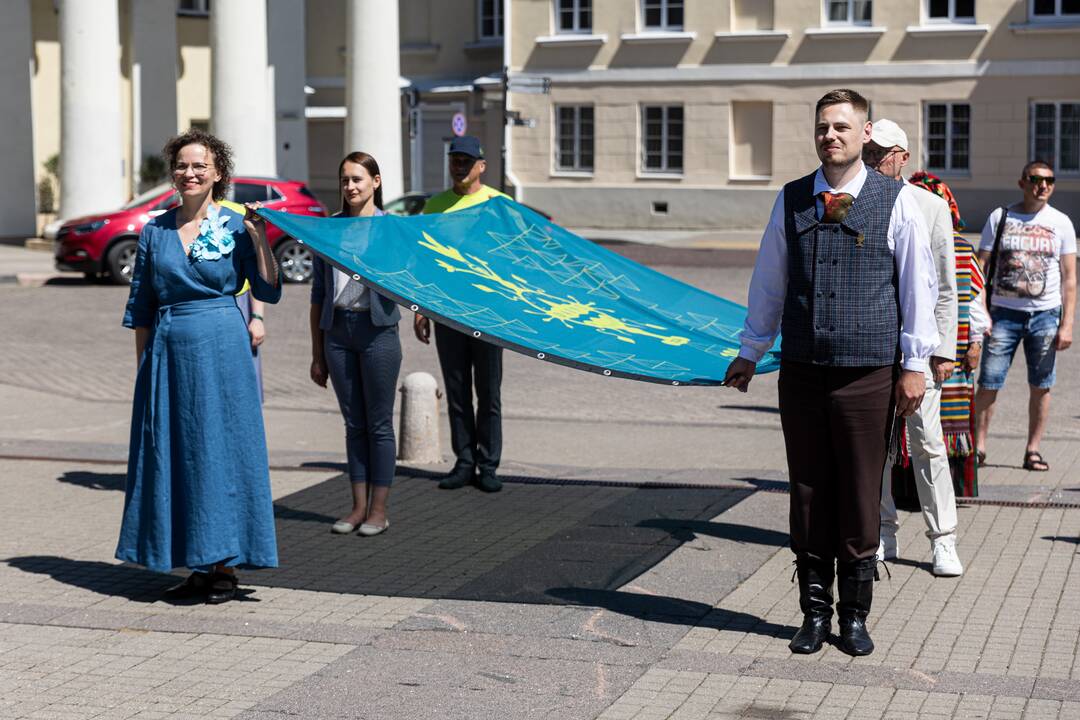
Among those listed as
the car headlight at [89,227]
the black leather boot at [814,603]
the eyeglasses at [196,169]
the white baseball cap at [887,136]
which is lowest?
the black leather boot at [814,603]

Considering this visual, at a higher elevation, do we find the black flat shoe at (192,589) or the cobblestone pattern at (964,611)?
the black flat shoe at (192,589)

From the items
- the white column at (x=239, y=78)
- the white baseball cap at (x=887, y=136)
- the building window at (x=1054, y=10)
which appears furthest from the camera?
the building window at (x=1054, y=10)

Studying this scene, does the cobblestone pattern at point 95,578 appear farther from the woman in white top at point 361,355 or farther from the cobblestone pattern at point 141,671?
the woman in white top at point 361,355

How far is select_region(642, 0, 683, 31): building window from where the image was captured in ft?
136

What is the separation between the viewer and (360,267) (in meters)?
7.93

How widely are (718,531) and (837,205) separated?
2778mm

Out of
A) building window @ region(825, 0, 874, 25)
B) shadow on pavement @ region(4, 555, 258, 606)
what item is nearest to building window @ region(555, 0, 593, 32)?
building window @ region(825, 0, 874, 25)

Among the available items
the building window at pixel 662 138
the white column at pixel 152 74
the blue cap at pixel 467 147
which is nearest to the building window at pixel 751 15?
the building window at pixel 662 138

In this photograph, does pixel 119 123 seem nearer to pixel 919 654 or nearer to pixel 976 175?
pixel 976 175

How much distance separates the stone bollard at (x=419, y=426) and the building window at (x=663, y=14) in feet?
105

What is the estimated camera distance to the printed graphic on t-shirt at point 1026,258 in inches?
401

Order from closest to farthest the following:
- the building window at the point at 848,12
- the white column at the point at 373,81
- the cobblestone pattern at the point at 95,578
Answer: the cobblestone pattern at the point at 95,578 → the white column at the point at 373,81 → the building window at the point at 848,12

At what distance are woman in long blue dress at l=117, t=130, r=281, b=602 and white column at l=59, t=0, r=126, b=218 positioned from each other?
26728 millimetres

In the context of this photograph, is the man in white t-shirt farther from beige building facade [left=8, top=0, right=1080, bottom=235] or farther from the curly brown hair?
beige building facade [left=8, top=0, right=1080, bottom=235]
